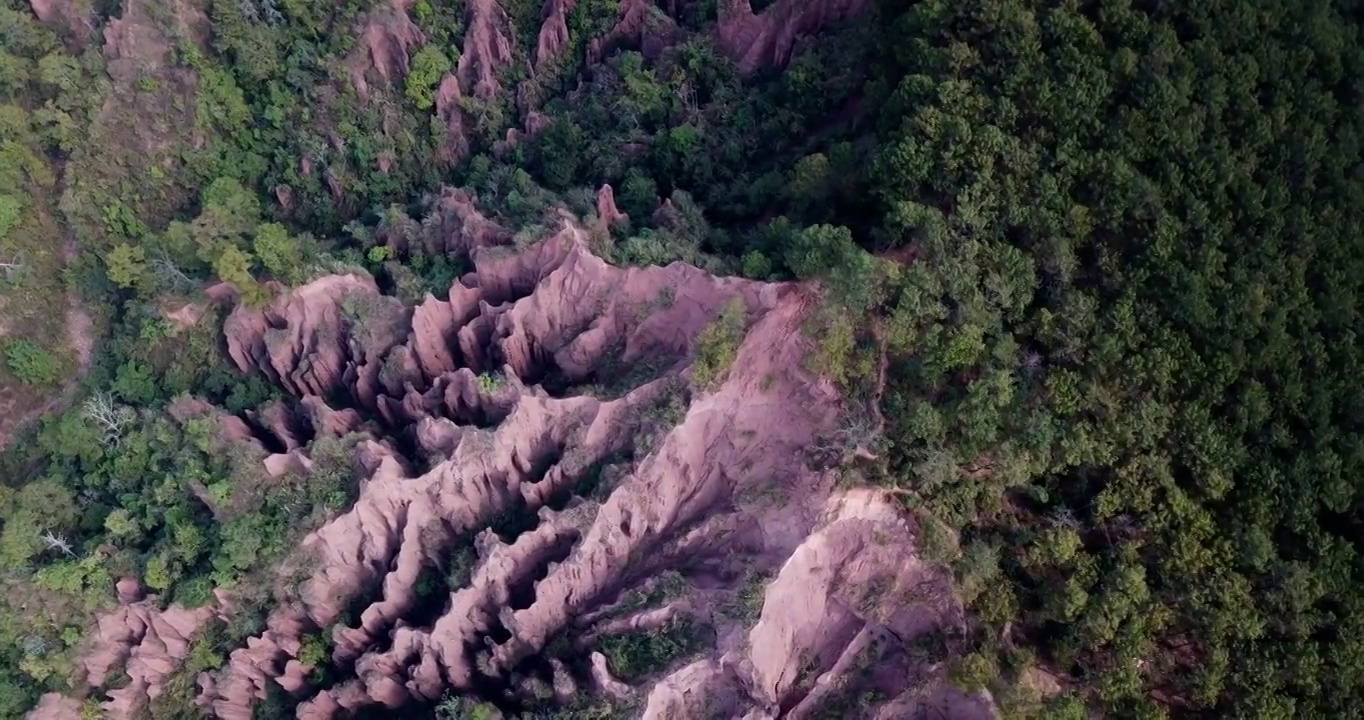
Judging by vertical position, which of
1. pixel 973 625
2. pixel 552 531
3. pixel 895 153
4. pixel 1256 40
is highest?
pixel 1256 40

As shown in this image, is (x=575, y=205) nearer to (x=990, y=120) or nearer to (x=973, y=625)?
(x=990, y=120)

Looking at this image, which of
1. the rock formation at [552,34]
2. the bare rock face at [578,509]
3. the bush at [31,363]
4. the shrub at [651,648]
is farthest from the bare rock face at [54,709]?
the rock formation at [552,34]

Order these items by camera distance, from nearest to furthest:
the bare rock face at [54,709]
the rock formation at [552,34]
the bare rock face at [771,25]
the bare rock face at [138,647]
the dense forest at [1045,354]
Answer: the dense forest at [1045,354], the bare rock face at [54,709], the bare rock face at [138,647], the bare rock face at [771,25], the rock formation at [552,34]

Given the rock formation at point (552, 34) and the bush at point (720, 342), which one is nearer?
the bush at point (720, 342)

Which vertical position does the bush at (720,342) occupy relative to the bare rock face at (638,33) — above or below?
below

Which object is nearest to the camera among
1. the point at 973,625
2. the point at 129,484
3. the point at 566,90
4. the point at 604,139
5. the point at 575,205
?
the point at 973,625

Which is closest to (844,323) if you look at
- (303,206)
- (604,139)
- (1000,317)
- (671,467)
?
(1000,317)

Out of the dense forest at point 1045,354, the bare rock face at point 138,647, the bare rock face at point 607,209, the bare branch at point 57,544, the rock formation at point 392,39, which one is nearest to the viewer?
the dense forest at point 1045,354

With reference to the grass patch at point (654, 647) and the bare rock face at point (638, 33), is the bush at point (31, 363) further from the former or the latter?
the grass patch at point (654, 647)
